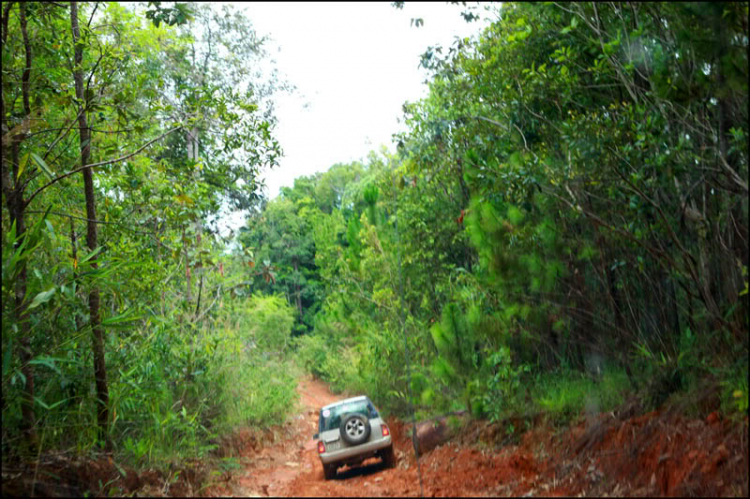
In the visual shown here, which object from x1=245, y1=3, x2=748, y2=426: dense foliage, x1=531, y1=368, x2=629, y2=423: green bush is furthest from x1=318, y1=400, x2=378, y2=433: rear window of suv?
x1=531, y1=368, x2=629, y2=423: green bush

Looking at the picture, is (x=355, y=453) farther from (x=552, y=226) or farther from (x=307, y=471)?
(x=552, y=226)

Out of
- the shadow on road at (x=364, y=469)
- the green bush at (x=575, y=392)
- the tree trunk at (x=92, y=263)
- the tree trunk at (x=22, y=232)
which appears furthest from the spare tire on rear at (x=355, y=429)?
the tree trunk at (x=22, y=232)

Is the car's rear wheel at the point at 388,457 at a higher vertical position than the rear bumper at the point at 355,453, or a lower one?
lower

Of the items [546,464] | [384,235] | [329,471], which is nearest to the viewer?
[546,464]

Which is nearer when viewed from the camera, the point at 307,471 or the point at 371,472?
the point at 371,472

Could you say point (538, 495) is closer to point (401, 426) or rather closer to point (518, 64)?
point (401, 426)

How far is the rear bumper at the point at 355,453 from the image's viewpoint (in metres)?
6.15

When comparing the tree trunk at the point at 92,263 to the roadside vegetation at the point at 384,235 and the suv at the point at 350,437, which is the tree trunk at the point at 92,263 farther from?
the suv at the point at 350,437

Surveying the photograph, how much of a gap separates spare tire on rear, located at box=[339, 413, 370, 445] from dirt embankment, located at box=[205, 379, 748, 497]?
0.28 meters

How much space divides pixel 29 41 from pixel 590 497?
201 inches

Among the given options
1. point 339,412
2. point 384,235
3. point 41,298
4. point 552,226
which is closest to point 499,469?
point 552,226

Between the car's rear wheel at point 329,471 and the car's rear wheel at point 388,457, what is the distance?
0.50 m

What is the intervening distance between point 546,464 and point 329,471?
7.23 ft

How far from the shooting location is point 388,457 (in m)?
6.17
